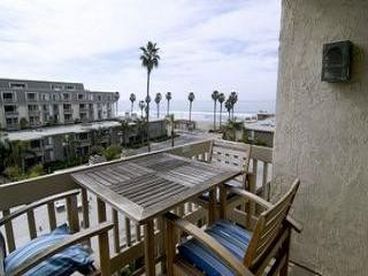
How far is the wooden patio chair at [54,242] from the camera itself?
1133 millimetres

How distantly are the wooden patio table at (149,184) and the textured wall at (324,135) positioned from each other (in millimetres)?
564

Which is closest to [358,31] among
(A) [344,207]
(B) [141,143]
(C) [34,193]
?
(A) [344,207]

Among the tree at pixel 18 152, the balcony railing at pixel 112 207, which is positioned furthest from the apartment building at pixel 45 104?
the balcony railing at pixel 112 207

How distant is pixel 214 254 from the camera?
1.35 m

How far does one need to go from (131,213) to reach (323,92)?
1540 mm

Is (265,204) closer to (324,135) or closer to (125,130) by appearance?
(324,135)

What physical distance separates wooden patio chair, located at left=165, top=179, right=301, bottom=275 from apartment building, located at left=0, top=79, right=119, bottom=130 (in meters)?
28.5

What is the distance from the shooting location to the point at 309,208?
6.72 ft

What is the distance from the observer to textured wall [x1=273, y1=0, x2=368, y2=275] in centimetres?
171

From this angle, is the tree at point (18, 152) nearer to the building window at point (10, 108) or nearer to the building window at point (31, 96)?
the building window at point (10, 108)

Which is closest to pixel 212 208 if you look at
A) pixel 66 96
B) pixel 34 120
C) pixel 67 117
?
pixel 34 120

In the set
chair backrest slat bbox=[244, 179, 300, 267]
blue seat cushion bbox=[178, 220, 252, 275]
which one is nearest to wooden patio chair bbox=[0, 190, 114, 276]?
blue seat cushion bbox=[178, 220, 252, 275]

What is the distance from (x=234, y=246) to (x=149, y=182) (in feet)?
2.19

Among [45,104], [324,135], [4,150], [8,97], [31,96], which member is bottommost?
[4,150]
